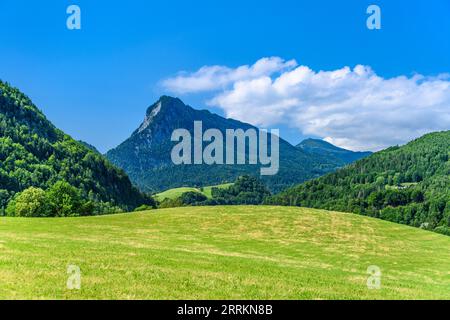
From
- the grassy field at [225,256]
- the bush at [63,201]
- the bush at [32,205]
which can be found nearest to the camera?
the grassy field at [225,256]

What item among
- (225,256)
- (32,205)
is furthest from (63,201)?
(225,256)

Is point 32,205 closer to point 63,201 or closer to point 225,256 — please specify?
point 63,201

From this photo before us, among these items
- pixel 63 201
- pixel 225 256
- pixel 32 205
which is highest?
pixel 63 201

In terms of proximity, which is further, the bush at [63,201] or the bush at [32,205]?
the bush at [63,201]

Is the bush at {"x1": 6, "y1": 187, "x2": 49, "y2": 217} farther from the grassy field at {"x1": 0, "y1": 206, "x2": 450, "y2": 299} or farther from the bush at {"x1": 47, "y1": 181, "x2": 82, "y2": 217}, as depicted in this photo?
the grassy field at {"x1": 0, "y1": 206, "x2": 450, "y2": 299}

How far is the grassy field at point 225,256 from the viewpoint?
61.8ft

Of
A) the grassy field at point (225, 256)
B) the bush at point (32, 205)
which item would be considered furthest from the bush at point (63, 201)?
the grassy field at point (225, 256)

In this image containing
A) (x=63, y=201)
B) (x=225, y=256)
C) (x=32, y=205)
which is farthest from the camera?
(x=63, y=201)

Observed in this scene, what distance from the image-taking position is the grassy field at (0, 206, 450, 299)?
18.8 meters

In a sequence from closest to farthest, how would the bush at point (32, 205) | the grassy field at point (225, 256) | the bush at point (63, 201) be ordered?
the grassy field at point (225, 256), the bush at point (32, 205), the bush at point (63, 201)

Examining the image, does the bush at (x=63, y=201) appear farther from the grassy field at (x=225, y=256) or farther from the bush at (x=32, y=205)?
the grassy field at (x=225, y=256)

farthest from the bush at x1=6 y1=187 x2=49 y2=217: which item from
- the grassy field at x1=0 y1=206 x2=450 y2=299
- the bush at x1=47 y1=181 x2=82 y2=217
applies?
the grassy field at x1=0 y1=206 x2=450 y2=299

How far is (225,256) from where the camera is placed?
119ft
